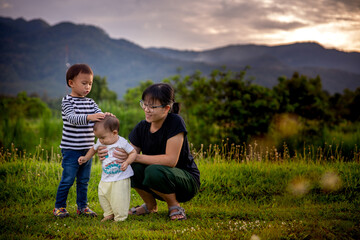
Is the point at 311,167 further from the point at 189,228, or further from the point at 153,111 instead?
the point at 153,111

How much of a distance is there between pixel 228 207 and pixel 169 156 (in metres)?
1.68

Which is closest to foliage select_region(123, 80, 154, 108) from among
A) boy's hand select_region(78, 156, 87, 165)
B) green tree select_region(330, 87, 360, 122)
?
green tree select_region(330, 87, 360, 122)

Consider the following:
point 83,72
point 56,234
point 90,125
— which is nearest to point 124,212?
point 56,234

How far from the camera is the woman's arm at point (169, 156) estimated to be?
3660 millimetres

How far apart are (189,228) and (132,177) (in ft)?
3.19

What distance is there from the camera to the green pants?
140 inches

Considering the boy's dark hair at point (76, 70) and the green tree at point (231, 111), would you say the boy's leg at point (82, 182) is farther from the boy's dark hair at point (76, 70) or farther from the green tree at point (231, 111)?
the green tree at point (231, 111)

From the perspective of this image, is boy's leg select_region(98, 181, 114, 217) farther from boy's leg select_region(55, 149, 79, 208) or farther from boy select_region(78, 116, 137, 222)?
boy's leg select_region(55, 149, 79, 208)

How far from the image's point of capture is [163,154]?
380 centimetres

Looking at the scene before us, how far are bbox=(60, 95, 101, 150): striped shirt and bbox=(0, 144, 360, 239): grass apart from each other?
3.20ft

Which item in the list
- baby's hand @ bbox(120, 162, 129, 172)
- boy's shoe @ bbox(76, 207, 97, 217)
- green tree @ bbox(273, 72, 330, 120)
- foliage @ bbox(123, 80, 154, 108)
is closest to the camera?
baby's hand @ bbox(120, 162, 129, 172)

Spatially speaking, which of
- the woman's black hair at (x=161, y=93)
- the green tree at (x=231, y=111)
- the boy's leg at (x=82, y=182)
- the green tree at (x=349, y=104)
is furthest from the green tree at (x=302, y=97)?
the boy's leg at (x=82, y=182)

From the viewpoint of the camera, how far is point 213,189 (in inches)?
212

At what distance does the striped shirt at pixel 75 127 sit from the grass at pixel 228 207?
0.97 metres
